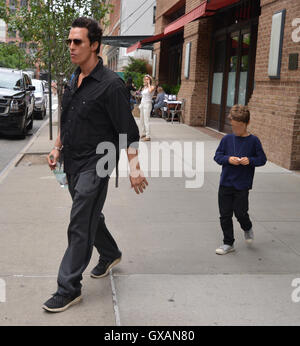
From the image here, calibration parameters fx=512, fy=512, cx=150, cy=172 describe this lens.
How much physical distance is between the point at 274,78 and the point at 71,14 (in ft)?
13.6

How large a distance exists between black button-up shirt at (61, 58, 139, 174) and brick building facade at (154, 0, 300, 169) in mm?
5998

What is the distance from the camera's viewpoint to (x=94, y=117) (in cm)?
367

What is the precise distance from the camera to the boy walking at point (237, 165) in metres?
4.74

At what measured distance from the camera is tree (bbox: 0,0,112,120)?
995cm

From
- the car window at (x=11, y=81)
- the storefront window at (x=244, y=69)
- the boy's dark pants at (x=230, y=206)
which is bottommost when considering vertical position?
the boy's dark pants at (x=230, y=206)

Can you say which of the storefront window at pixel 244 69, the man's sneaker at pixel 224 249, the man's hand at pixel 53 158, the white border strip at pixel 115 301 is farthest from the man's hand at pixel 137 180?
the storefront window at pixel 244 69

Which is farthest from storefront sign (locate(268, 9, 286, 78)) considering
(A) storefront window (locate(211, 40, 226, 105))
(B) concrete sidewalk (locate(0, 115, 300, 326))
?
(A) storefront window (locate(211, 40, 226, 105))

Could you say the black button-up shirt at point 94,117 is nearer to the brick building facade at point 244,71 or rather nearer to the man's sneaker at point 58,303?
the man's sneaker at point 58,303

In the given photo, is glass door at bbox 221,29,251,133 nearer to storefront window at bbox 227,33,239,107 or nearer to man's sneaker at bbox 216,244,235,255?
storefront window at bbox 227,33,239,107

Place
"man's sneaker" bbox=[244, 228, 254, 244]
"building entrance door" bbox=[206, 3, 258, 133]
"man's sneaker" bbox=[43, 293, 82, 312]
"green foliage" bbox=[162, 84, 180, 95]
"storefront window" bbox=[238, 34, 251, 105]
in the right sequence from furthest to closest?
1. "green foliage" bbox=[162, 84, 180, 95]
2. "storefront window" bbox=[238, 34, 251, 105]
3. "building entrance door" bbox=[206, 3, 258, 133]
4. "man's sneaker" bbox=[244, 228, 254, 244]
5. "man's sneaker" bbox=[43, 293, 82, 312]

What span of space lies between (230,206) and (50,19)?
6.50 meters

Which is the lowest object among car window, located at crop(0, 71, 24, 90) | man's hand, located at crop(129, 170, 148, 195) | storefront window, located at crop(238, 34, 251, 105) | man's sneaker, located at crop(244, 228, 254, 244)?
man's sneaker, located at crop(244, 228, 254, 244)

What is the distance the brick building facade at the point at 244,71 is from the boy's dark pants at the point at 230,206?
4589mm

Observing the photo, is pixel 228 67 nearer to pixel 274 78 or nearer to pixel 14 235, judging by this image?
pixel 274 78
